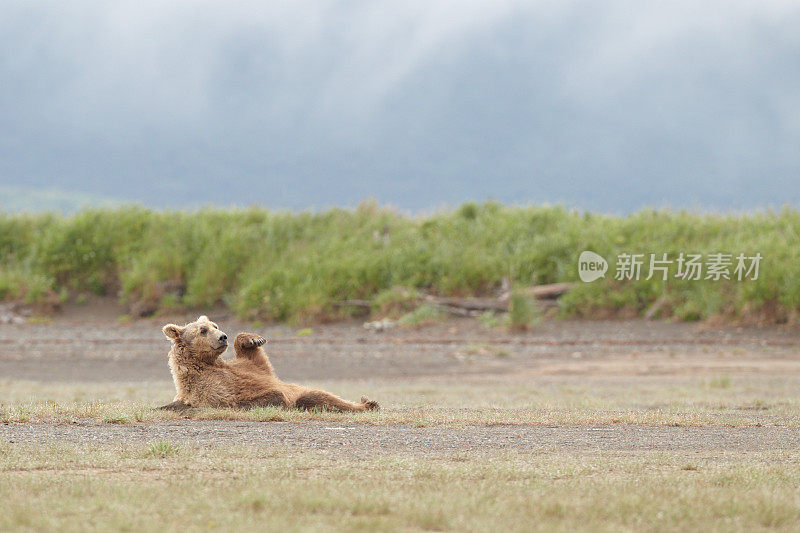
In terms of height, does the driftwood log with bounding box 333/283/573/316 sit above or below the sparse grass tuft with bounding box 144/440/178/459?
above

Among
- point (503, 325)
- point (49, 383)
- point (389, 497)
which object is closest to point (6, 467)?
point (389, 497)

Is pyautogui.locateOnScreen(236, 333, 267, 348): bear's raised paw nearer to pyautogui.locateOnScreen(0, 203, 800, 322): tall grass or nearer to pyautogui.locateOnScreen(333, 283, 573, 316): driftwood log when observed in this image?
pyautogui.locateOnScreen(333, 283, 573, 316): driftwood log

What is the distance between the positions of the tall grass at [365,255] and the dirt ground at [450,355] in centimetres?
96

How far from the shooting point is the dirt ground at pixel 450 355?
395 inches

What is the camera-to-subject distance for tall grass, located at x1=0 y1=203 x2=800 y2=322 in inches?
1053

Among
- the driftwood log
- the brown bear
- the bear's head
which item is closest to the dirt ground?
the driftwood log

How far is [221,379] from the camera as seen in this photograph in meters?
10.4

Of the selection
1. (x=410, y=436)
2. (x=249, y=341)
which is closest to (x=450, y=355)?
(x=249, y=341)

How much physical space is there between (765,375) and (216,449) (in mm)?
13958

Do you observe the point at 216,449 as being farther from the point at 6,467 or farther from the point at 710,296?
the point at 710,296

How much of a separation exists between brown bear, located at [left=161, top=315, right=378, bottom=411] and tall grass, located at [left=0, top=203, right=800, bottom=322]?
674 inches
